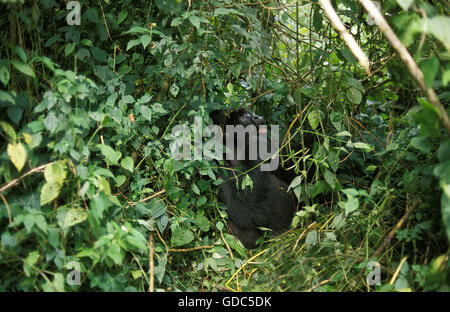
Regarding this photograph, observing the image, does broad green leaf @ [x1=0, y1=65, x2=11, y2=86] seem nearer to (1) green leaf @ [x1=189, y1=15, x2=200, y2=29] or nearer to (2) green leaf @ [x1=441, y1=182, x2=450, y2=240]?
(1) green leaf @ [x1=189, y1=15, x2=200, y2=29]

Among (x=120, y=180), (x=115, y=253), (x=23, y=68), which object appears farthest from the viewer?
(x=120, y=180)

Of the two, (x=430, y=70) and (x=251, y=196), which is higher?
(x=430, y=70)

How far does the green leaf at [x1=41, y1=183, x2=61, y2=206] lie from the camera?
119cm

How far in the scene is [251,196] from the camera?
1832 mm

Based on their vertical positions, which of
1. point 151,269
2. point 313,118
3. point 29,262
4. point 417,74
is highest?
point 417,74

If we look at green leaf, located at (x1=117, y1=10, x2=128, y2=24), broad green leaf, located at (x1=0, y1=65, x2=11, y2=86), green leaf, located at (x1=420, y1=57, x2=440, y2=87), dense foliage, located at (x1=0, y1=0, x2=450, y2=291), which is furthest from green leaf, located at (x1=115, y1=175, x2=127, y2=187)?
green leaf, located at (x1=420, y1=57, x2=440, y2=87)

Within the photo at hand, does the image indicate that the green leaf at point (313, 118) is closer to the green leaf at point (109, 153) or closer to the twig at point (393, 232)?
the twig at point (393, 232)

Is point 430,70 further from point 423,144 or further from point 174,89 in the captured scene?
point 174,89

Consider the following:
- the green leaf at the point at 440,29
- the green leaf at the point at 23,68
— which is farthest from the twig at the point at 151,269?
the green leaf at the point at 440,29

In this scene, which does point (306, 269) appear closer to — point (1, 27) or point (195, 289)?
point (195, 289)

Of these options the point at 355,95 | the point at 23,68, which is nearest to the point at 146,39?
the point at 23,68

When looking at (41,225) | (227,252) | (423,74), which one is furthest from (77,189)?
(423,74)

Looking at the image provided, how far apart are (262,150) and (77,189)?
892 mm

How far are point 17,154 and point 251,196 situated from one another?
40.2 inches
